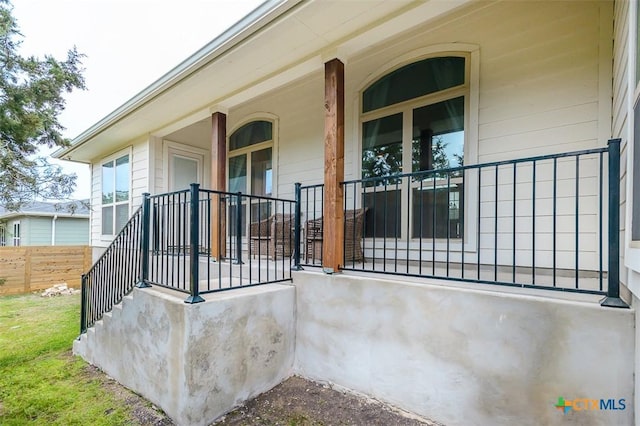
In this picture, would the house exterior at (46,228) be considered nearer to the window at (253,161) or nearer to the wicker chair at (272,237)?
the window at (253,161)

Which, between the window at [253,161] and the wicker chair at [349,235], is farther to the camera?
the window at [253,161]

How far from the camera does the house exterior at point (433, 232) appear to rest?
1896mm

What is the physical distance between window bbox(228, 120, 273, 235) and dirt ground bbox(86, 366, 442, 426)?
325 centimetres

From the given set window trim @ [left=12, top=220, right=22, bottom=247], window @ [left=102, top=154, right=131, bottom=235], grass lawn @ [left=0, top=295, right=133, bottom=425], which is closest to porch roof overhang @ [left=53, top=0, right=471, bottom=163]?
window @ [left=102, top=154, right=131, bottom=235]

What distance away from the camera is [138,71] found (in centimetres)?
1599

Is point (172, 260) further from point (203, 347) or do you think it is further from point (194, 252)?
point (203, 347)

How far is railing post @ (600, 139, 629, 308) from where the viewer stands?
1.75 m

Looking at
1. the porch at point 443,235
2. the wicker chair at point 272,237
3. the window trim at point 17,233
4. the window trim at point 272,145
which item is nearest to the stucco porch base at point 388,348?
the porch at point 443,235

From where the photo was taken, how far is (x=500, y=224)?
3189mm

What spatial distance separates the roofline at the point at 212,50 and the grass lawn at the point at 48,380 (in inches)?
142

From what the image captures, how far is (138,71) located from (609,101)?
19.0 metres

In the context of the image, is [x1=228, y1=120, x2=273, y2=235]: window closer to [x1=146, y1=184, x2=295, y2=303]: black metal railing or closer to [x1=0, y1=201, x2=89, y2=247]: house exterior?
[x1=146, y1=184, x2=295, y2=303]: black metal railing

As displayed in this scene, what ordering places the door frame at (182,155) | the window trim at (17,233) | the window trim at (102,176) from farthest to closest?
the window trim at (17,233) → the window trim at (102,176) → the door frame at (182,155)

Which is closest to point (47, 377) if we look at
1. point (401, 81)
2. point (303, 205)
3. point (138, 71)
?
point (303, 205)
